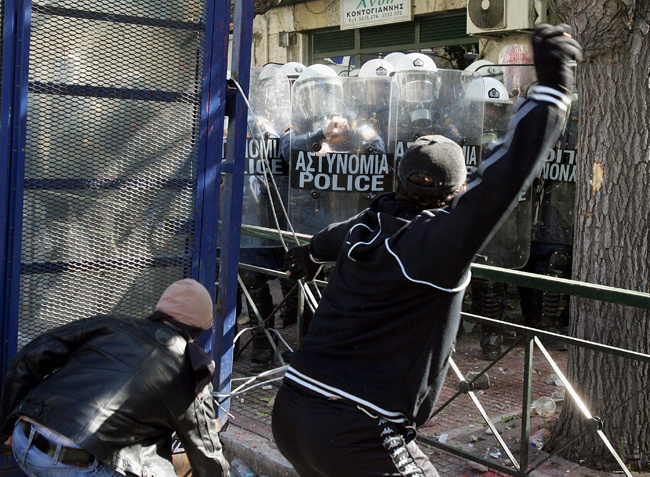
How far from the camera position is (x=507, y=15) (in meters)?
12.1

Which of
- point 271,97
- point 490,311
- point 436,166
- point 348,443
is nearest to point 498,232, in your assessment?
point 490,311

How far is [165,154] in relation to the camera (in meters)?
3.27

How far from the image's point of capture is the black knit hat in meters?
2.00

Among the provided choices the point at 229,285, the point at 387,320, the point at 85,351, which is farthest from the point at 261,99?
the point at 387,320

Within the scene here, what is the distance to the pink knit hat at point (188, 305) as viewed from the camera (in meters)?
2.59

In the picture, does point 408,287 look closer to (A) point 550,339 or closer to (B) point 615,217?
(A) point 550,339

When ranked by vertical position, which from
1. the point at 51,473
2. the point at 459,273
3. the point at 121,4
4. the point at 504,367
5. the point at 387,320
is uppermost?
the point at 121,4

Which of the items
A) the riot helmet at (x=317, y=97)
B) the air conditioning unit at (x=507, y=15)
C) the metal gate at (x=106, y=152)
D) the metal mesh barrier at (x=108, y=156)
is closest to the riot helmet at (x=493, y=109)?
the riot helmet at (x=317, y=97)

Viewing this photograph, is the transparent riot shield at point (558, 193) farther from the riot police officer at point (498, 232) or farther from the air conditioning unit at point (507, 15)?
the air conditioning unit at point (507, 15)

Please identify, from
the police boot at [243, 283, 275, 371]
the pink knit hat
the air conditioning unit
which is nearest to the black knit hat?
the pink knit hat

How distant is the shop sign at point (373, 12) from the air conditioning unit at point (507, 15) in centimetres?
241

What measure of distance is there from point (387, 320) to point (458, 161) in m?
0.48

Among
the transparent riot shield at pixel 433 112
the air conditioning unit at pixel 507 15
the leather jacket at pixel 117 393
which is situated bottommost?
the leather jacket at pixel 117 393

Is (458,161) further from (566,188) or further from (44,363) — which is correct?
(566,188)
